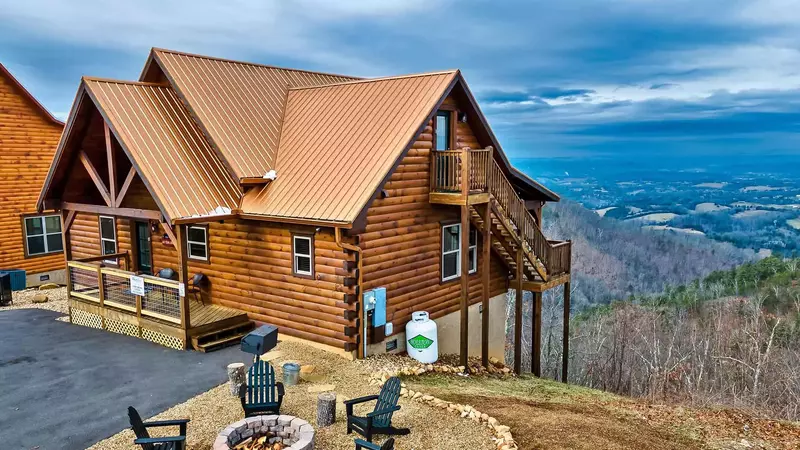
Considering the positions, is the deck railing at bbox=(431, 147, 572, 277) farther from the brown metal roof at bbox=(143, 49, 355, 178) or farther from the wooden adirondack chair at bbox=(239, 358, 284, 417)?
the wooden adirondack chair at bbox=(239, 358, 284, 417)

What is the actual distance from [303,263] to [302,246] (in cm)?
42

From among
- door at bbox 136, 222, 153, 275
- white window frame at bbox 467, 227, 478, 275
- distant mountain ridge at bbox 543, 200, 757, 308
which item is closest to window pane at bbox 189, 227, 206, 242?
door at bbox 136, 222, 153, 275

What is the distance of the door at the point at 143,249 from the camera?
1739cm

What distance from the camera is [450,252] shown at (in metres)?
16.3

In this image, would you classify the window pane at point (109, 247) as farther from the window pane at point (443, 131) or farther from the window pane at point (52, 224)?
the window pane at point (443, 131)

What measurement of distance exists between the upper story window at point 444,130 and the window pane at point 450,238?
2327mm

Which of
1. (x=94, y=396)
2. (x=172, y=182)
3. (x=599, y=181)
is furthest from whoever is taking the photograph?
(x=599, y=181)

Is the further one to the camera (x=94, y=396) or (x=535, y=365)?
(x=535, y=365)

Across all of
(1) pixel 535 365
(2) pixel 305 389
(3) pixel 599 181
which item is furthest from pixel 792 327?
(3) pixel 599 181

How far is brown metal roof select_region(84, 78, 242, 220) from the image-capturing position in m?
13.4

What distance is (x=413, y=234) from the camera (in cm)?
1483

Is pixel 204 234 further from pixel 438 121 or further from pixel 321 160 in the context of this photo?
pixel 438 121

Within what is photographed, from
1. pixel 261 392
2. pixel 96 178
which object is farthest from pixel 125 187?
pixel 261 392

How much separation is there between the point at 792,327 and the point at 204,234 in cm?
3435
